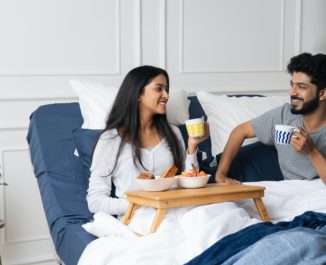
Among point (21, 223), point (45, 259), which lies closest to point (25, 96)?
point (21, 223)

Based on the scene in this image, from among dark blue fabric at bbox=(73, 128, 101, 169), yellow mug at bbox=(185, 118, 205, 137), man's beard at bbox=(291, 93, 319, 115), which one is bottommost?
dark blue fabric at bbox=(73, 128, 101, 169)

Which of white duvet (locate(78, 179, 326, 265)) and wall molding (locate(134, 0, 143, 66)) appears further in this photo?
wall molding (locate(134, 0, 143, 66))

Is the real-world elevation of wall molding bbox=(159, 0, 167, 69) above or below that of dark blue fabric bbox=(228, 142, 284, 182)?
above

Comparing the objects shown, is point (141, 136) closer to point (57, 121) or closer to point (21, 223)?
point (57, 121)

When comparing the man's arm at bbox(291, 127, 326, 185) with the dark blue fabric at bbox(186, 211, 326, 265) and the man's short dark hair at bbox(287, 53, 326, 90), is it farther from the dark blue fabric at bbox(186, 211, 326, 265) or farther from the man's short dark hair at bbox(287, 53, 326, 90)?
the dark blue fabric at bbox(186, 211, 326, 265)

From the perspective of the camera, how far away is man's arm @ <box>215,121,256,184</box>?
249 cm

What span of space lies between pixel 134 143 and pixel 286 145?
0.67 meters

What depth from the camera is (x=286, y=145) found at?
8.06ft

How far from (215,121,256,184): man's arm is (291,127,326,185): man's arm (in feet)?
0.95

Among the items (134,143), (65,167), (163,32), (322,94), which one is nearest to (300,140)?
(322,94)

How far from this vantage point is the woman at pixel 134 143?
2.20m

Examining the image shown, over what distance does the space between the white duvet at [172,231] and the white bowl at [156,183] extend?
0.27 ft

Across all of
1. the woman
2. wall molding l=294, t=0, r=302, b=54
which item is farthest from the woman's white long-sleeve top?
wall molding l=294, t=0, r=302, b=54

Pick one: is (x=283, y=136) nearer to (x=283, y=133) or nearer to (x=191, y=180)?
(x=283, y=133)
